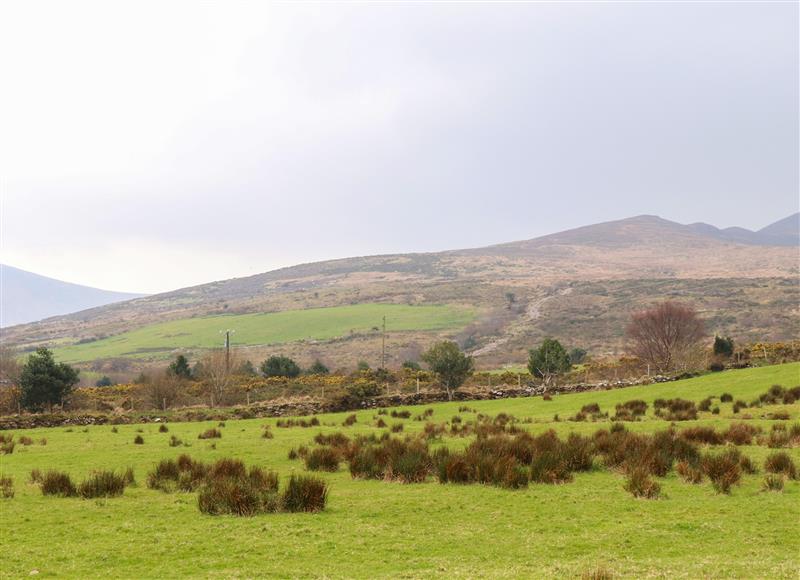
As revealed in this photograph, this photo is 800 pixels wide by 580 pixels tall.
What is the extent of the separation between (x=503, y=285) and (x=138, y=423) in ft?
442

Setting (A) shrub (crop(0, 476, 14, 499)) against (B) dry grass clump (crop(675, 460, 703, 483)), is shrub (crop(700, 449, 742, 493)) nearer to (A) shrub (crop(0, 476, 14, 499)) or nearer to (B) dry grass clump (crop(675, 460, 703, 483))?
(B) dry grass clump (crop(675, 460, 703, 483))

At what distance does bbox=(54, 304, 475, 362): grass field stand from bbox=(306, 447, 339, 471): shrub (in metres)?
95.1

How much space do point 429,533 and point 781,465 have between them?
29.5 feet

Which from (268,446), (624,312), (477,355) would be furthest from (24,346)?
(268,446)

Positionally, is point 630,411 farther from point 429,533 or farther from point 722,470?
point 429,533

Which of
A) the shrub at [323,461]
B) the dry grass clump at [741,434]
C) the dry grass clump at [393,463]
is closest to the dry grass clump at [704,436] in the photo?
the dry grass clump at [741,434]

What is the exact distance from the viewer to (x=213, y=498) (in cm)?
1241

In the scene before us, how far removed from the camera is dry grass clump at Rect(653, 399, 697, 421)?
25.8 m

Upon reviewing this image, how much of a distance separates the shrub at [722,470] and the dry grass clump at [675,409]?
1089 cm

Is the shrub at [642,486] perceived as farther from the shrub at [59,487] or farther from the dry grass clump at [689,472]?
the shrub at [59,487]

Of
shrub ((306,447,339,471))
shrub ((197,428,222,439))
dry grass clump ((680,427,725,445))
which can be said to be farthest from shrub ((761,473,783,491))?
shrub ((197,428,222,439))

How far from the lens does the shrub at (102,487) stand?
14.3 meters

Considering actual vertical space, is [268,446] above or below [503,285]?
below

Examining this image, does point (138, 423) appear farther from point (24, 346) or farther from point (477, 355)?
point (24, 346)
